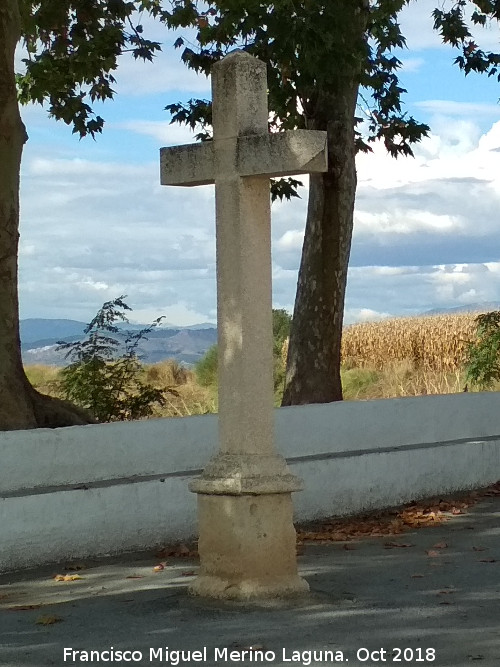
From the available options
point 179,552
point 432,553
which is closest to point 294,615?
point 432,553

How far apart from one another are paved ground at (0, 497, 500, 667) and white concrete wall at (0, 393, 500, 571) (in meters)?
0.42

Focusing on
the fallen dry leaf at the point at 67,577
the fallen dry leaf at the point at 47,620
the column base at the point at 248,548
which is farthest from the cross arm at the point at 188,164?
the fallen dry leaf at the point at 67,577

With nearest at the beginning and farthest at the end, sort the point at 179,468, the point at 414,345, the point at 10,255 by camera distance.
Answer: the point at 179,468
the point at 10,255
the point at 414,345

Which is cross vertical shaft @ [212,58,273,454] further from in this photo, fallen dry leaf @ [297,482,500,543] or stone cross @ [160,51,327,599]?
fallen dry leaf @ [297,482,500,543]

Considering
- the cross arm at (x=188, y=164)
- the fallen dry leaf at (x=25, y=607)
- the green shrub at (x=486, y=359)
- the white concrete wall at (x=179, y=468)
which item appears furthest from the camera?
the green shrub at (x=486, y=359)

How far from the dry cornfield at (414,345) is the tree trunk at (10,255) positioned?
20.3 meters

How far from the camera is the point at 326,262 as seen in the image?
15.3m

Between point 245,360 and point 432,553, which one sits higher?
point 245,360

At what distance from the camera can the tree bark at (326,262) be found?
1530cm

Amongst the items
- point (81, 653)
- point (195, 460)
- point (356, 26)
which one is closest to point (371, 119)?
point (356, 26)

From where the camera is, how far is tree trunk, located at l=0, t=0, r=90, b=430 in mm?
11492

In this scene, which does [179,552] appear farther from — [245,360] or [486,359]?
[486,359]

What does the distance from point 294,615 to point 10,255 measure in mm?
5558

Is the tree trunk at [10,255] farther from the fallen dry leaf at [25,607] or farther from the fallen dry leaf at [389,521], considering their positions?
the fallen dry leaf at [25,607]
